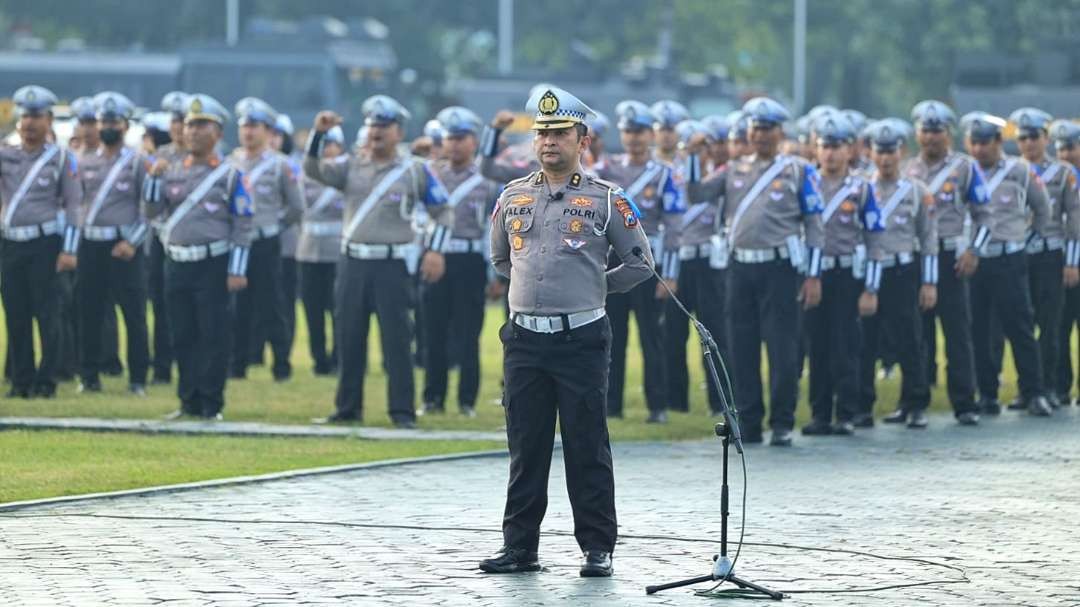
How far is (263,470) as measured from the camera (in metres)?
13.6

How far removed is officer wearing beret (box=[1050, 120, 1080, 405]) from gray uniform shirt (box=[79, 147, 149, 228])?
7.38 m

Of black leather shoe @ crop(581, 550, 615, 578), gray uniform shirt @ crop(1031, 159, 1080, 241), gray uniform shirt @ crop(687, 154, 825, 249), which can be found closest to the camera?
black leather shoe @ crop(581, 550, 615, 578)

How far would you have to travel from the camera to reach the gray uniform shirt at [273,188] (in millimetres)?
19734

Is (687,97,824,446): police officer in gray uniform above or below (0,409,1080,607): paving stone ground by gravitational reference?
above

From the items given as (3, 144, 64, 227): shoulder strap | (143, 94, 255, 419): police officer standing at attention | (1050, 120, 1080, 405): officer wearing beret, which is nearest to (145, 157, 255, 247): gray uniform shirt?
(143, 94, 255, 419): police officer standing at attention

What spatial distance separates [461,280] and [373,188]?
192 cm

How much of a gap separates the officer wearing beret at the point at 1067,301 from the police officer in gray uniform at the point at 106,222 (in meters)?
7.40

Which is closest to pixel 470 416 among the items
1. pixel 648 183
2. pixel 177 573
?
pixel 648 183

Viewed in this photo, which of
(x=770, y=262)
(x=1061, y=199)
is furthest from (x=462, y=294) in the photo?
(x=1061, y=199)

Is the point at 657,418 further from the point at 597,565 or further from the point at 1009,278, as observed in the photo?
the point at 597,565

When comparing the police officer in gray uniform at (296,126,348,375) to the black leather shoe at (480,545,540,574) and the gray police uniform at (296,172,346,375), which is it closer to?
the gray police uniform at (296,172,346,375)

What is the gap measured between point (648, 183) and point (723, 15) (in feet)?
154

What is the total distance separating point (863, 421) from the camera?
1692cm

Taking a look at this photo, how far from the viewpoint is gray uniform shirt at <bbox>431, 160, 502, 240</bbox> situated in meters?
17.8
